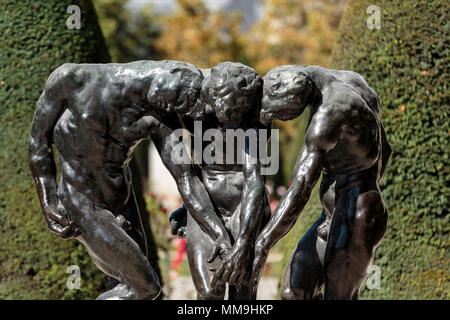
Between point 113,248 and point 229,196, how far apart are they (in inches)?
27.8

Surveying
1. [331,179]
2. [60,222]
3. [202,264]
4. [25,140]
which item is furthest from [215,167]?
[25,140]

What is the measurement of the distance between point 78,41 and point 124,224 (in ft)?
7.07

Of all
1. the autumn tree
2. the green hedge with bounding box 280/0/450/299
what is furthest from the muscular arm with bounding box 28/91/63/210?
the autumn tree

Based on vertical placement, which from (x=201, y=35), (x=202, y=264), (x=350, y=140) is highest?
(x=350, y=140)

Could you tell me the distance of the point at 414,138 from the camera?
16.3ft

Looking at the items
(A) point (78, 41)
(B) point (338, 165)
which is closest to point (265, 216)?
(B) point (338, 165)

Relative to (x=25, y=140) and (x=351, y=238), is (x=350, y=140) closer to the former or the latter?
(x=351, y=238)

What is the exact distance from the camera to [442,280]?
4.93 metres

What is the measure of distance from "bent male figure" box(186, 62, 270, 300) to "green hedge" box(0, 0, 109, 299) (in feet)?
6.71

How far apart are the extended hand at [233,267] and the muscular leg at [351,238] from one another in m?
0.56

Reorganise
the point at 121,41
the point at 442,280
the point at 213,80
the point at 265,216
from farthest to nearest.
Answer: the point at 121,41 < the point at 442,280 < the point at 265,216 < the point at 213,80

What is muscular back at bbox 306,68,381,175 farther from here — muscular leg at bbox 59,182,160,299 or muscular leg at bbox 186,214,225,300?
muscular leg at bbox 59,182,160,299

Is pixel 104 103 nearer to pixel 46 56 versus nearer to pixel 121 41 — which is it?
pixel 46 56

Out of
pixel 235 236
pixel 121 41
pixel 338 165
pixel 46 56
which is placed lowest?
pixel 121 41
